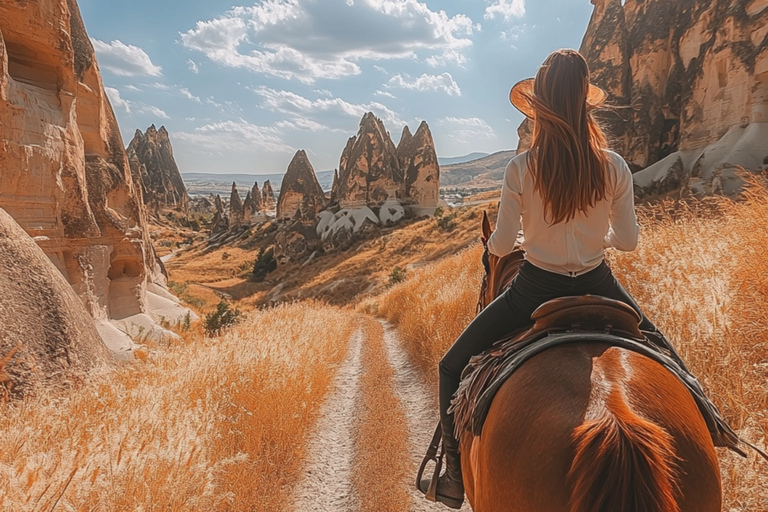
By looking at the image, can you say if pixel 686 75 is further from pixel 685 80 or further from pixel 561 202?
pixel 561 202

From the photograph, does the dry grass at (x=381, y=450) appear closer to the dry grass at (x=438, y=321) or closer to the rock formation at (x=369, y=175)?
the dry grass at (x=438, y=321)

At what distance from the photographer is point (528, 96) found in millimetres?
2127

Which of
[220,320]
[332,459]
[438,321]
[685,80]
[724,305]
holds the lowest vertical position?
[220,320]

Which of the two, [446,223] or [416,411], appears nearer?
[416,411]

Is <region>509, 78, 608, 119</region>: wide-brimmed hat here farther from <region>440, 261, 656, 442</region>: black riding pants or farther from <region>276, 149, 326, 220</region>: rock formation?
<region>276, 149, 326, 220</region>: rock formation

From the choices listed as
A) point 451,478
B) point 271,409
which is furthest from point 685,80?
point 451,478

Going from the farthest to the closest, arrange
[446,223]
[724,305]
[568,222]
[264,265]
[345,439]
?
[264,265]
[446,223]
[345,439]
[724,305]
[568,222]

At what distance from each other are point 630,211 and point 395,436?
4.01 meters

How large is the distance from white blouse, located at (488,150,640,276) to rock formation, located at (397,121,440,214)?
45077 mm

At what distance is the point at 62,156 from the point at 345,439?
23.7 ft

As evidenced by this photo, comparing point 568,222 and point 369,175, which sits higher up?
point 369,175

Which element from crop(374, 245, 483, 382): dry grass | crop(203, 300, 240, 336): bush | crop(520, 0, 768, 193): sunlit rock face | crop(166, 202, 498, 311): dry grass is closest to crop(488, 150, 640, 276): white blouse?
crop(374, 245, 483, 382): dry grass

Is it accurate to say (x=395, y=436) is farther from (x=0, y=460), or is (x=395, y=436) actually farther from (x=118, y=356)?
(x=118, y=356)

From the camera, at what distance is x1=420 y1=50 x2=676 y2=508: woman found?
197 cm
